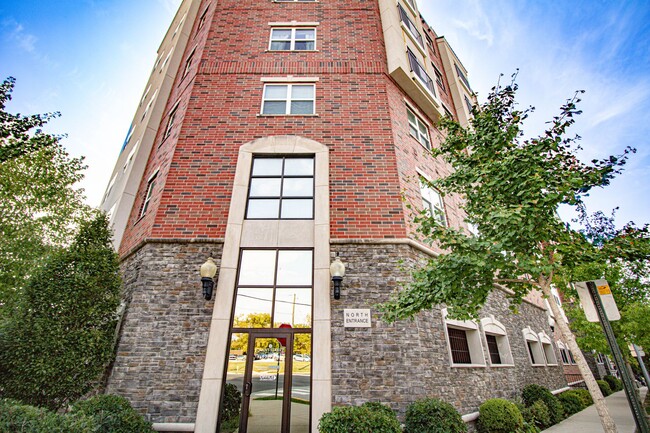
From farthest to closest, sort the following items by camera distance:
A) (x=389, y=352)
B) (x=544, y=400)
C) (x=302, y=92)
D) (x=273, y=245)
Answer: (x=302, y=92)
(x=544, y=400)
(x=273, y=245)
(x=389, y=352)

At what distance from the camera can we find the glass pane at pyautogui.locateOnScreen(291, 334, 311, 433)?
651 centimetres

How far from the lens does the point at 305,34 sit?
12.5m

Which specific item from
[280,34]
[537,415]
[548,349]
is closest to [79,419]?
[537,415]

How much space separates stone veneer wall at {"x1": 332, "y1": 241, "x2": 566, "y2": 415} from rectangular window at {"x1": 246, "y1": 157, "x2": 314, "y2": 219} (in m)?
1.74

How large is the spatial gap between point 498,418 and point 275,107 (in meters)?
11.2

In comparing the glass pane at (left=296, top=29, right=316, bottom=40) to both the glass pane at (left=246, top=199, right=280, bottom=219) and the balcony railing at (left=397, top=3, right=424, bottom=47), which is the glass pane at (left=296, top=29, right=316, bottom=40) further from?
the glass pane at (left=246, top=199, right=280, bottom=219)

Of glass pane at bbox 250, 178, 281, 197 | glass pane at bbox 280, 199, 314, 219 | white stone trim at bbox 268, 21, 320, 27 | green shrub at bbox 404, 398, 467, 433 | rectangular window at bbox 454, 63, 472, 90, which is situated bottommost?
green shrub at bbox 404, 398, 467, 433

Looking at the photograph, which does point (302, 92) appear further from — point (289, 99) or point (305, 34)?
point (305, 34)

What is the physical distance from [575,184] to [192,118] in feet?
34.5

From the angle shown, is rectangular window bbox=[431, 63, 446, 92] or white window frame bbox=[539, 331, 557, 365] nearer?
white window frame bbox=[539, 331, 557, 365]

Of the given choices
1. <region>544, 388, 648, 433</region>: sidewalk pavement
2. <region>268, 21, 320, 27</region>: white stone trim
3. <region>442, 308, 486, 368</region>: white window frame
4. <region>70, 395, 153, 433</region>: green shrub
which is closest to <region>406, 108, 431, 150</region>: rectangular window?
<region>268, 21, 320, 27</region>: white stone trim

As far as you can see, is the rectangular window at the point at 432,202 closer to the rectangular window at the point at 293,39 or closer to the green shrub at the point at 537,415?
the green shrub at the point at 537,415

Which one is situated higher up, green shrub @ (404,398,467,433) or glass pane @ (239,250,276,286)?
glass pane @ (239,250,276,286)

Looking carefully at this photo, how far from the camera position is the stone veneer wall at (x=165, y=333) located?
6.58 meters
